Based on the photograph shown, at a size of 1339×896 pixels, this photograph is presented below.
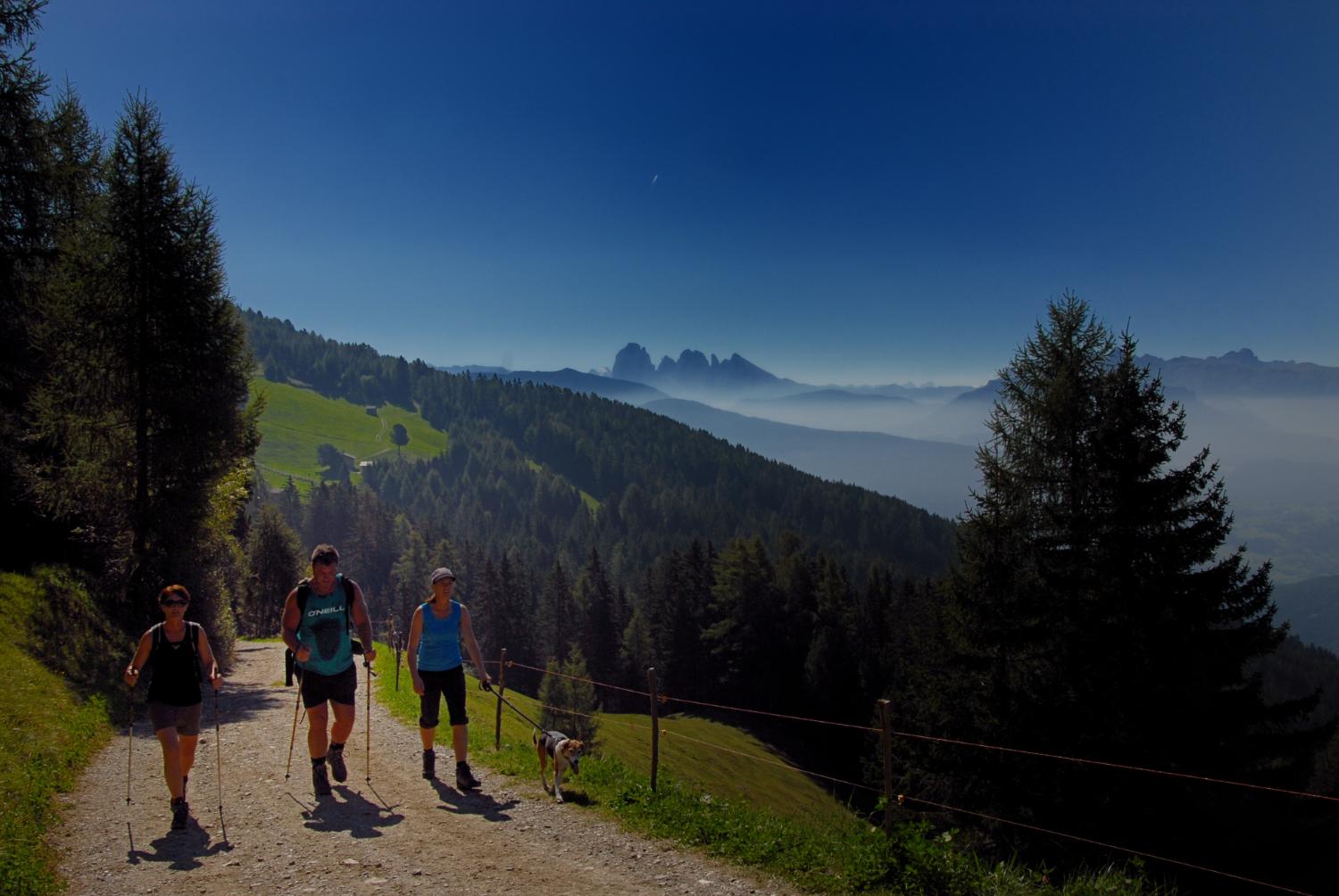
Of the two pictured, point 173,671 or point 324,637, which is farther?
point 324,637

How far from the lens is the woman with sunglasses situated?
26.6ft

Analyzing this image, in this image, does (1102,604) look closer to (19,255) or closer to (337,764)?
(337,764)

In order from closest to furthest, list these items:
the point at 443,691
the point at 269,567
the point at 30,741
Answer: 1. the point at 443,691
2. the point at 30,741
3. the point at 269,567

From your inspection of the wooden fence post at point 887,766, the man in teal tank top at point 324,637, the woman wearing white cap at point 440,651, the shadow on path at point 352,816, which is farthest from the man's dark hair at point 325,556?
the wooden fence post at point 887,766

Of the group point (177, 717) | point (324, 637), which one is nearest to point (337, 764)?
point (324, 637)

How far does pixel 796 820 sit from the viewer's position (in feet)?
32.1

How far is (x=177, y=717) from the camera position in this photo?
823 centimetres

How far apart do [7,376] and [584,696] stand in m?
35.6

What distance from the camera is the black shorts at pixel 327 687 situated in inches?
352

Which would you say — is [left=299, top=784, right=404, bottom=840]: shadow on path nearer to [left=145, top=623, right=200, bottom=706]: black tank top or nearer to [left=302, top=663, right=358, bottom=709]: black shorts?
[left=302, top=663, right=358, bottom=709]: black shorts

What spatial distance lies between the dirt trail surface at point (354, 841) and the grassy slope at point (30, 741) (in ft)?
0.94

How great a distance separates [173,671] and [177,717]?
0.57 meters

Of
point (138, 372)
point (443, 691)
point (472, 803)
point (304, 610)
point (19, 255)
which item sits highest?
point (19, 255)

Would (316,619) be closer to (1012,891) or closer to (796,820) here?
(796,820)
